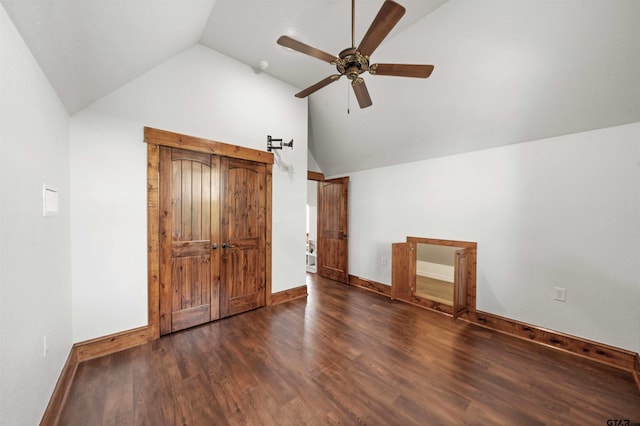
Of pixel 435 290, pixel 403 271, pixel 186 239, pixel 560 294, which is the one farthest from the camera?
pixel 435 290

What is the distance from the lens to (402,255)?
355 centimetres

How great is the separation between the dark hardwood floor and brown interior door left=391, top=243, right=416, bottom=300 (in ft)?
2.46

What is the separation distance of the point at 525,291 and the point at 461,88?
2499mm

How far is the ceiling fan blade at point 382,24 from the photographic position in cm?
130

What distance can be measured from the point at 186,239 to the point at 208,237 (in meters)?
0.25

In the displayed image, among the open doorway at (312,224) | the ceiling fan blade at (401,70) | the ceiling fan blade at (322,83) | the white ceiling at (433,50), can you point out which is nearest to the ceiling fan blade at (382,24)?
the ceiling fan blade at (401,70)

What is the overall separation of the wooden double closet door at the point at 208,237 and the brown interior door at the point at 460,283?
8.42 ft

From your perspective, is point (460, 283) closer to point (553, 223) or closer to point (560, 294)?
point (560, 294)

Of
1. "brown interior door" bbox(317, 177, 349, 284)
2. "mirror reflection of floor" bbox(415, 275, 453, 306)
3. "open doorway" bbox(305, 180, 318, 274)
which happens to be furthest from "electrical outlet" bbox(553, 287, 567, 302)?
"open doorway" bbox(305, 180, 318, 274)

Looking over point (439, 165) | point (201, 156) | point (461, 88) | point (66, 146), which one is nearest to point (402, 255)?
point (439, 165)

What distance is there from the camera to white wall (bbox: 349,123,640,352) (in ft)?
7.10

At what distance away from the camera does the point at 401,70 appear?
177 centimetres

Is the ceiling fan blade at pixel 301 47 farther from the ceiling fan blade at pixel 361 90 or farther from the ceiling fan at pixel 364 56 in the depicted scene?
the ceiling fan blade at pixel 361 90

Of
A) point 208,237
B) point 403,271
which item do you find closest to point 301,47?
point 208,237
